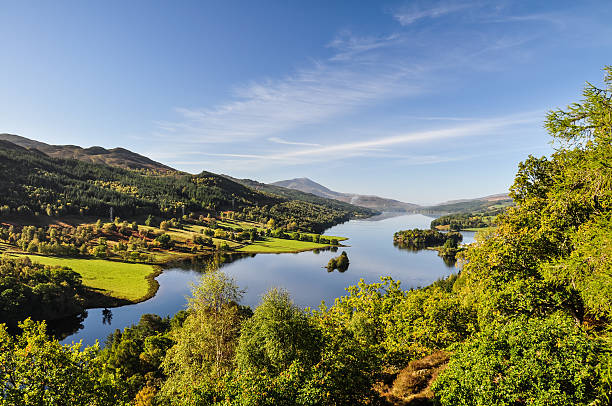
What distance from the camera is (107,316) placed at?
67.9 m

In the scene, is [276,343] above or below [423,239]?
above

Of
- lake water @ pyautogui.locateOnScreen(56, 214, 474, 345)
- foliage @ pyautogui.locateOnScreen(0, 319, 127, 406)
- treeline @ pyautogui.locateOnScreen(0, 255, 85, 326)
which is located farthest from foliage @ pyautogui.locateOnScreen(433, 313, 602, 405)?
treeline @ pyautogui.locateOnScreen(0, 255, 85, 326)

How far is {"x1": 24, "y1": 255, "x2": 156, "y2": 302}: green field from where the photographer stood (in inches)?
3159

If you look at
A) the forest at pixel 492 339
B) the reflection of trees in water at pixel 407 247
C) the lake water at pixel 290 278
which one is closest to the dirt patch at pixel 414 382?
the forest at pixel 492 339

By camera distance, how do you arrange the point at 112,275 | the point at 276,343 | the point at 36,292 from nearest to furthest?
the point at 276,343, the point at 36,292, the point at 112,275

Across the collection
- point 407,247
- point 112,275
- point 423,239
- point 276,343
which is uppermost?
point 276,343

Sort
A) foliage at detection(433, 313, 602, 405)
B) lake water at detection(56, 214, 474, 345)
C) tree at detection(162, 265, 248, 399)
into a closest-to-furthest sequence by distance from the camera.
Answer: foliage at detection(433, 313, 602, 405) → tree at detection(162, 265, 248, 399) → lake water at detection(56, 214, 474, 345)

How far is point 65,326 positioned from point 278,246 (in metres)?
103

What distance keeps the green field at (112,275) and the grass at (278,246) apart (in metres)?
52.6

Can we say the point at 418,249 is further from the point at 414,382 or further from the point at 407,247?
the point at 414,382

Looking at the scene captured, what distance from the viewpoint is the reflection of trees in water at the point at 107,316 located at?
65.2m

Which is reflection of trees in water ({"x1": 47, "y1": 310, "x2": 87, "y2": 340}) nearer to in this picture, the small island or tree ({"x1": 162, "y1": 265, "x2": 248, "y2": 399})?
tree ({"x1": 162, "y1": 265, "x2": 248, "y2": 399})

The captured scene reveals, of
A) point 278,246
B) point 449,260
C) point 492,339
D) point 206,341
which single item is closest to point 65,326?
point 206,341

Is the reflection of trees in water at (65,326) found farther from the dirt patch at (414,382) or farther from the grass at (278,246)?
the grass at (278,246)
